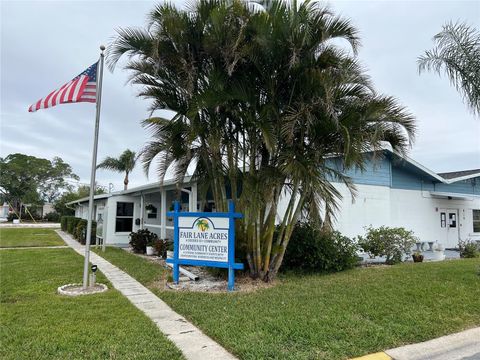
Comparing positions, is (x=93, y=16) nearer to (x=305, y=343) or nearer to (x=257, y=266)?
(x=257, y=266)

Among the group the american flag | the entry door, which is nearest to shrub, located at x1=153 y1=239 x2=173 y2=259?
the american flag

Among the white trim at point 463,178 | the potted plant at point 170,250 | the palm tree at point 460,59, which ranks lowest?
the potted plant at point 170,250

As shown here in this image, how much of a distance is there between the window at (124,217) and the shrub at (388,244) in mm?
11199

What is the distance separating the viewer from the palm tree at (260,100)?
7.00 metres

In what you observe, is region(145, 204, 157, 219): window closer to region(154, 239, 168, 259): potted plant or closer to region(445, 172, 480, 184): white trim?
region(154, 239, 168, 259): potted plant

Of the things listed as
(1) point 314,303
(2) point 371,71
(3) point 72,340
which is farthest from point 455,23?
(3) point 72,340

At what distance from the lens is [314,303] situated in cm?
615

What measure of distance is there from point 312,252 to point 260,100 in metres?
4.16

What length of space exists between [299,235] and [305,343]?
5053mm

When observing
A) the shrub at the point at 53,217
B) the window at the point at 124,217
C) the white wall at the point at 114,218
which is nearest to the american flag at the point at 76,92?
the white wall at the point at 114,218

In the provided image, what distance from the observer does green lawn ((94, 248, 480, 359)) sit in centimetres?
440

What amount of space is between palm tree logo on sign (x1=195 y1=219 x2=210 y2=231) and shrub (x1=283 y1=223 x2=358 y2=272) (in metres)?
2.60

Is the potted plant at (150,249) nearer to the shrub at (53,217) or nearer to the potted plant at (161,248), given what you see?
the potted plant at (161,248)

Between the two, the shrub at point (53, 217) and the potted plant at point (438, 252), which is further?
the shrub at point (53, 217)
